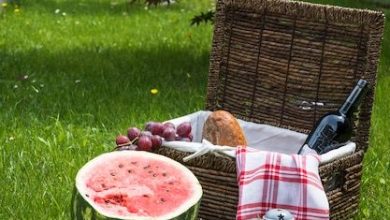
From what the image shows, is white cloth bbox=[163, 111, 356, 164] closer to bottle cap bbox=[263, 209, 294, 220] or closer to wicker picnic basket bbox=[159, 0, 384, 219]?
wicker picnic basket bbox=[159, 0, 384, 219]

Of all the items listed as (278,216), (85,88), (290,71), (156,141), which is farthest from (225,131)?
(85,88)

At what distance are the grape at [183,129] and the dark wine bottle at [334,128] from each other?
600mm

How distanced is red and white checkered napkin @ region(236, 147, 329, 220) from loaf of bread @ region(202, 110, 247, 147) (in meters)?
0.47

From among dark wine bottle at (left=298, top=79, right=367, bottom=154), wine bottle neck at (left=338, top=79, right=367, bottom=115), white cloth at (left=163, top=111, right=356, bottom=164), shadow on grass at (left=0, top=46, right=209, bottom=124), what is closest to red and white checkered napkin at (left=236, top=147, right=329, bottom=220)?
dark wine bottle at (left=298, top=79, right=367, bottom=154)

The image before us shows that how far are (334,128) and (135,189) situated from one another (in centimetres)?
128

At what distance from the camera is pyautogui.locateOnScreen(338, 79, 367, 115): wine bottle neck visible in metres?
4.54

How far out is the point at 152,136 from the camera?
4.38 m

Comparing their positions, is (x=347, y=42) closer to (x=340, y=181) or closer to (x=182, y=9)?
(x=340, y=181)

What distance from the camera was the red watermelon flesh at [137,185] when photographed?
378cm

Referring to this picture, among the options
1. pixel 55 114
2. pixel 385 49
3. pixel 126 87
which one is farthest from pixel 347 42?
pixel 385 49

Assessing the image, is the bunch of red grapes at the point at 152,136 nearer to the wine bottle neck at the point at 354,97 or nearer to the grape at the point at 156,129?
the grape at the point at 156,129

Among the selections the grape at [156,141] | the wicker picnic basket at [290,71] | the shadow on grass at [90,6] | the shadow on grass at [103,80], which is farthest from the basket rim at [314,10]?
the shadow on grass at [90,6]

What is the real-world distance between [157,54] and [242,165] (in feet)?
16.9

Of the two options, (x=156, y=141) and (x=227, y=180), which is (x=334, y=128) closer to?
(x=227, y=180)
